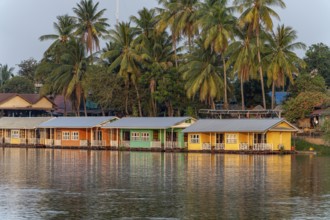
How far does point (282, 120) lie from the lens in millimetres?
61750

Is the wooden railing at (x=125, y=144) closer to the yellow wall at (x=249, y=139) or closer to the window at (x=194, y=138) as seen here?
the window at (x=194, y=138)

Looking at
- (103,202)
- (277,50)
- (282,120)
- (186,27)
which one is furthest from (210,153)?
(103,202)

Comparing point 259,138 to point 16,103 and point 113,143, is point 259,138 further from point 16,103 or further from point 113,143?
point 16,103

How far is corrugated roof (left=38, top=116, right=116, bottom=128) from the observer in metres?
73.4

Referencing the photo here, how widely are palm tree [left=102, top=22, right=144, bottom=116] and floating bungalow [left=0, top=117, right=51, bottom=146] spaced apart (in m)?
9.23

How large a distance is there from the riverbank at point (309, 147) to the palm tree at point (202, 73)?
11188mm

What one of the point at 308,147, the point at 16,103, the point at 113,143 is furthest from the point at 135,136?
the point at 16,103

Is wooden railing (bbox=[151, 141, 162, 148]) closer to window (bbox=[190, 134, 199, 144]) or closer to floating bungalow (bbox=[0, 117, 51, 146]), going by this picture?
window (bbox=[190, 134, 199, 144])

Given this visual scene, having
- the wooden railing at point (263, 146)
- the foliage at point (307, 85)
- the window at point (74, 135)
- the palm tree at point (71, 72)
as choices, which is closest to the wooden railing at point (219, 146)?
the wooden railing at point (263, 146)

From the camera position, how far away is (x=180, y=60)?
8294 cm

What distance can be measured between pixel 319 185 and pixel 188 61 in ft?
135

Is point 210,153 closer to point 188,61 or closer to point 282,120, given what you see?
point 282,120

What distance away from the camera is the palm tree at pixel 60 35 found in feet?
286

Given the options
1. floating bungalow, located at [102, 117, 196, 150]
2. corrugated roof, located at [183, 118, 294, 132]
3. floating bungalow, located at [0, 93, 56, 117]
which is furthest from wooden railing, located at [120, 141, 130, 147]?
floating bungalow, located at [0, 93, 56, 117]
